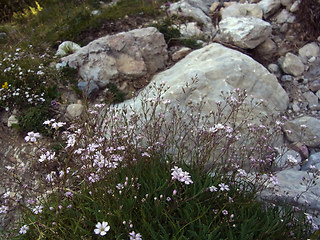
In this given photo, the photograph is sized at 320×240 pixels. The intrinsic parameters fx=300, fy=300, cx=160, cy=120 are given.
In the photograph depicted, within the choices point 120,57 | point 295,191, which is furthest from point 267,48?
point 295,191

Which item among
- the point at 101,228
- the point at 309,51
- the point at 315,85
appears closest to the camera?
the point at 101,228

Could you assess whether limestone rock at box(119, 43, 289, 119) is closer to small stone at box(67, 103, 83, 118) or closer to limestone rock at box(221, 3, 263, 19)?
small stone at box(67, 103, 83, 118)

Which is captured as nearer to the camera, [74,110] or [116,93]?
[74,110]

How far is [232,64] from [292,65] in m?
1.61

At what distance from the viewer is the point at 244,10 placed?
7098mm

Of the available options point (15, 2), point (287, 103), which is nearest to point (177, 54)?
point (287, 103)

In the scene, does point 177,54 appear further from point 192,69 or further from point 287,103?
point 287,103

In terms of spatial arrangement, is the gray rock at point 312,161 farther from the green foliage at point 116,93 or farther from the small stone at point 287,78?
the green foliage at point 116,93

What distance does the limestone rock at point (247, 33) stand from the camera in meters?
5.96

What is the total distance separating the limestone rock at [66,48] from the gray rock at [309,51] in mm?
4683

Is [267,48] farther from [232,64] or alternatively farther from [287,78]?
[232,64]

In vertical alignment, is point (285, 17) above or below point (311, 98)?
above

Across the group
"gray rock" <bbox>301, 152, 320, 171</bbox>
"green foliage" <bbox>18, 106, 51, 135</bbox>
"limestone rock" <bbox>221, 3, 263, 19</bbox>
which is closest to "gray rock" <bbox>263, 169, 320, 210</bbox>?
"gray rock" <bbox>301, 152, 320, 171</bbox>

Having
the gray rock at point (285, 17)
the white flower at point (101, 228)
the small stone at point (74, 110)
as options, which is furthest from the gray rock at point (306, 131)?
the white flower at point (101, 228)
